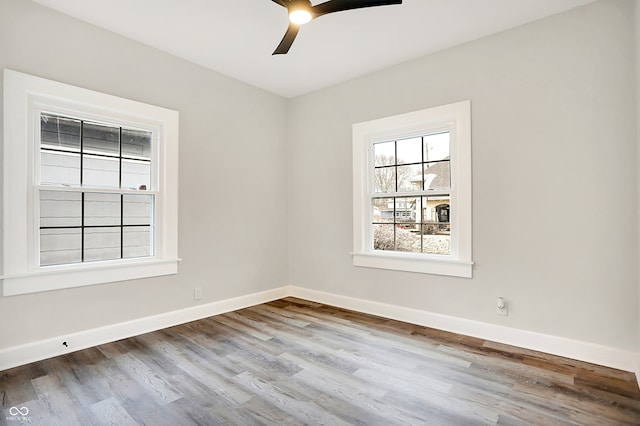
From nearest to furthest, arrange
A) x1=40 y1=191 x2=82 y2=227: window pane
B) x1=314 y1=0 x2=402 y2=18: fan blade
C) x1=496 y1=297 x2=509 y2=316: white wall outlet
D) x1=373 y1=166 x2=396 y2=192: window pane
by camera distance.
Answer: x1=314 y1=0 x2=402 y2=18: fan blade, x1=40 y1=191 x2=82 y2=227: window pane, x1=496 y1=297 x2=509 y2=316: white wall outlet, x1=373 y1=166 x2=396 y2=192: window pane

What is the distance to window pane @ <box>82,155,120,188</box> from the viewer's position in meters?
2.95

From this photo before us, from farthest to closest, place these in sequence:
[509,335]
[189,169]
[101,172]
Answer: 1. [189,169]
2. [101,172]
3. [509,335]

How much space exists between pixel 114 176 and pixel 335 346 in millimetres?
2514

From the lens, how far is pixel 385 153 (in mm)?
3844

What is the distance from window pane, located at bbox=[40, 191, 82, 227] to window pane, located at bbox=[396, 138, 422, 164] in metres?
3.10

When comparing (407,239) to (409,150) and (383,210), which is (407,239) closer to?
(383,210)

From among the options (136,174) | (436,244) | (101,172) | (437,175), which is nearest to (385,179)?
(437,175)

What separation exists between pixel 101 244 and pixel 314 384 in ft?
7.37

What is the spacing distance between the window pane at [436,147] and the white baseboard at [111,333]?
8.62 feet

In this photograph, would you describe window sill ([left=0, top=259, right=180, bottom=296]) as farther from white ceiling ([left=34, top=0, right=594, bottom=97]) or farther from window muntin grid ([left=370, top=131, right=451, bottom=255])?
window muntin grid ([left=370, top=131, right=451, bottom=255])

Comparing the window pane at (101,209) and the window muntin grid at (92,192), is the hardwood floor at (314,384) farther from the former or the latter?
the window pane at (101,209)

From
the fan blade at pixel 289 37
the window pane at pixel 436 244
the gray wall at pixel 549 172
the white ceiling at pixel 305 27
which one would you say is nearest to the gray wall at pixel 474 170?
the gray wall at pixel 549 172

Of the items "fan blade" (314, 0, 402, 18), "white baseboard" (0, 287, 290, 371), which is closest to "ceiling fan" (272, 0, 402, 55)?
"fan blade" (314, 0, 402, 18)

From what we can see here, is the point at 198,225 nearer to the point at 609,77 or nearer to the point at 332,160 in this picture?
the point at 332,160
